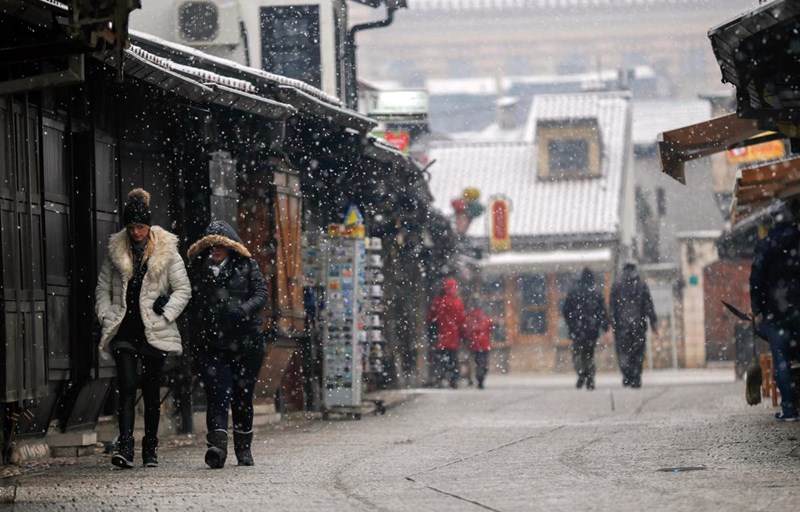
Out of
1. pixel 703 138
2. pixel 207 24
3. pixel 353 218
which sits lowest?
pixel 353 218

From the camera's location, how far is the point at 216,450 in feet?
Answer: 34.3

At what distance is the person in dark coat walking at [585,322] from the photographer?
25609mm

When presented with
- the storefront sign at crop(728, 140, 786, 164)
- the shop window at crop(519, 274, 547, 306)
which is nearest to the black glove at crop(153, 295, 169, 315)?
the storefront sign at crop(728, 140, 786, 164)

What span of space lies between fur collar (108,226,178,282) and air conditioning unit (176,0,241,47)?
9149 mm

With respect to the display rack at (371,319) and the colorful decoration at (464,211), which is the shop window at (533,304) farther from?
the display rack at (371,319)

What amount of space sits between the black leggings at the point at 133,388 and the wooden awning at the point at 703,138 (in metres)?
4.99

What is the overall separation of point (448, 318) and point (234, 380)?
1772 cm

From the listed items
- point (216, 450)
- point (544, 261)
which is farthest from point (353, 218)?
point (544, 261)

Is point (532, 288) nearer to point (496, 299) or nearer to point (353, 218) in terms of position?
point (496, 299)

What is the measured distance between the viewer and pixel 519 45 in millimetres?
96188

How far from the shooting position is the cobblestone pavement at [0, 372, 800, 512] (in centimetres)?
807

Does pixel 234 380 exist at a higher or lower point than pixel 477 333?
higher

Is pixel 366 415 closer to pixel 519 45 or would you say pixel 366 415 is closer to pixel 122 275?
pixel 122 275

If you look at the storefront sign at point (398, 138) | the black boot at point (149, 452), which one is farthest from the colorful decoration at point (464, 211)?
the black boot at point (149, 452)
